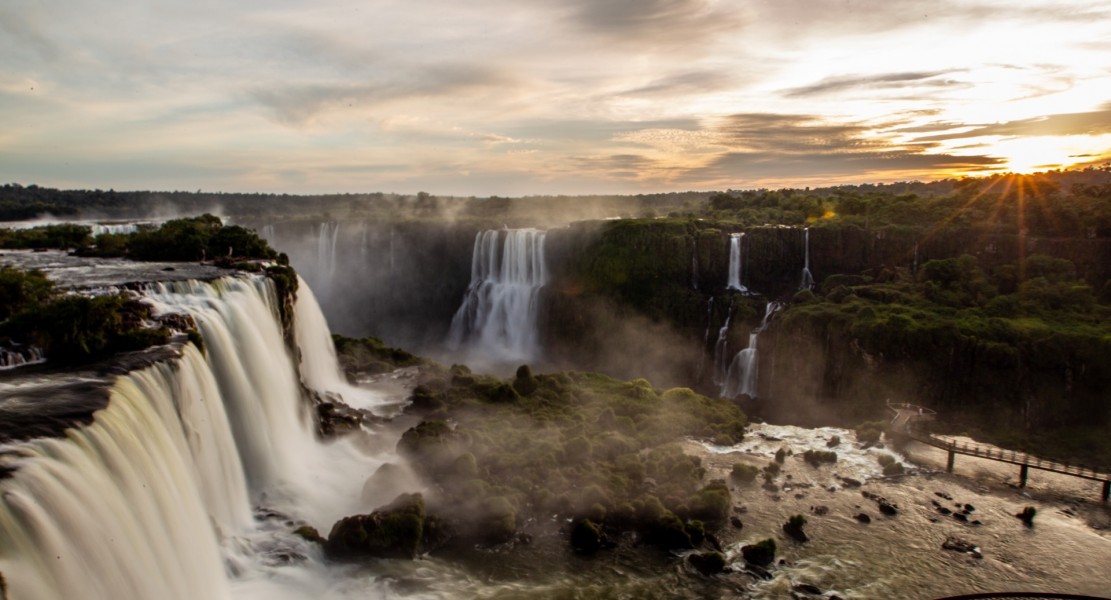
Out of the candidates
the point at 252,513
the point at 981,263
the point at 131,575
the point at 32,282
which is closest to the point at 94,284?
the point at 32,282

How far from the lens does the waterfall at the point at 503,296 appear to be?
54.4 metres

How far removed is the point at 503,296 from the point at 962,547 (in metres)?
40.3

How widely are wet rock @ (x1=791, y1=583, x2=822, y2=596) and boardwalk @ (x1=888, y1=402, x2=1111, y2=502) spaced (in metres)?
12.2

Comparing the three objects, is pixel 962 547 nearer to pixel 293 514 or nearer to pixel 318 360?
pixel 293 514

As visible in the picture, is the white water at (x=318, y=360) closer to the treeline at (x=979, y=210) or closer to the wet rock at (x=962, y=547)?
the wet rock at (x=962, y=547)

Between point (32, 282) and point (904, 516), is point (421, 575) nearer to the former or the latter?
point (32, 282)

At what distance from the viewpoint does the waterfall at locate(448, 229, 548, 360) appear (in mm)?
54406

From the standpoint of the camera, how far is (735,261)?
5022cm

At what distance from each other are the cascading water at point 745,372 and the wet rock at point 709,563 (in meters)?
23.3

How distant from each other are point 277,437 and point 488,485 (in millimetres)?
7100

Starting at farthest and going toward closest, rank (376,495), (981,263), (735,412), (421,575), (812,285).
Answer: (812,285) → (981,263) → (735,412) → (376,495) → (421,575)

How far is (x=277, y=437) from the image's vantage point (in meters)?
21.9

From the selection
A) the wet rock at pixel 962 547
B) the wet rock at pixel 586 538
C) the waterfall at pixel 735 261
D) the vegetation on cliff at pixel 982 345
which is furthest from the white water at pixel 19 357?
the waterfall at pixel 735 261

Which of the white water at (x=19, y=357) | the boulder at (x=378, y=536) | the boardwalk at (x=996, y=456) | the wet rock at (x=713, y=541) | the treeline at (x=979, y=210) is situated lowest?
the wet rock at (x=713, y=541)
